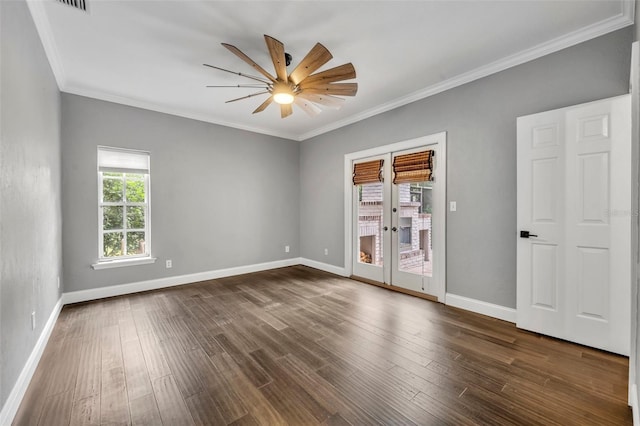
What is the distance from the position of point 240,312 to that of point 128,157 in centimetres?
290

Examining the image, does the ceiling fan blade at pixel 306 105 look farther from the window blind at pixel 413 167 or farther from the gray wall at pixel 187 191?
the gray wall at pixel 187 191

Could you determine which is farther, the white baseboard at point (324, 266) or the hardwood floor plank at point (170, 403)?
the white baseboard at point (324, 266)

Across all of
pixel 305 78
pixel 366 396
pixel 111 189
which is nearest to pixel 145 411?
pixel 366 396

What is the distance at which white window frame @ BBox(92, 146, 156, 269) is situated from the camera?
3.81m

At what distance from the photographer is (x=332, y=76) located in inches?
98.5

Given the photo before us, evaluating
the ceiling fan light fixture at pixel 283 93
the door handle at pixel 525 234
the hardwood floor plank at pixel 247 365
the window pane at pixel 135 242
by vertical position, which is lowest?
the hardwood floor plank at pixel 247 365

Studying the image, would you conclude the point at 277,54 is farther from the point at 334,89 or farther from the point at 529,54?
the point at 529,54

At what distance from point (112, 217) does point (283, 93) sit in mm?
3169

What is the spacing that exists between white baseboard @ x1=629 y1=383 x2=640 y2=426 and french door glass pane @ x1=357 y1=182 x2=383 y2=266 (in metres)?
2.86

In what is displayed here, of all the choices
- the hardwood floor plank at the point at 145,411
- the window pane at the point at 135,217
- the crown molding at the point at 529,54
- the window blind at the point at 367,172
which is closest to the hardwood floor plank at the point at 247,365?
the hardwood floor plank at the point at 145,411

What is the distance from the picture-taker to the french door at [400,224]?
11.8ft

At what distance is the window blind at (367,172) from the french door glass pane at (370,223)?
0.29ft

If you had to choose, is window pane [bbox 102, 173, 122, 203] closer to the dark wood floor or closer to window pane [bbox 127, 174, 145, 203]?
window pane [bbox 127, 174, 145, 203]

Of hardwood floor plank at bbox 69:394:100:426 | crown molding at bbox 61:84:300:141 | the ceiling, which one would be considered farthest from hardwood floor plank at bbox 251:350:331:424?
crown molding at bbox 61:84:300:141
